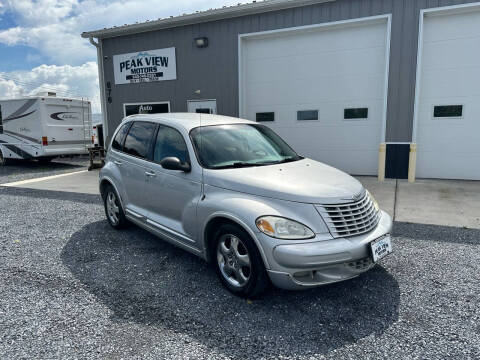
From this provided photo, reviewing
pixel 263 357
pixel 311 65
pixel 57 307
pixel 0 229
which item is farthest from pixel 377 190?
pixel 0 229

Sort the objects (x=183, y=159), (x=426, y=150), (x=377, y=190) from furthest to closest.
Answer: (x=426, y=150), (x=377, y=190), (x=183, y=159)

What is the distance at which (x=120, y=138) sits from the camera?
4.99m

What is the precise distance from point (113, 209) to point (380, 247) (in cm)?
372

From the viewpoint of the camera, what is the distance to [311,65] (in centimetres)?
941

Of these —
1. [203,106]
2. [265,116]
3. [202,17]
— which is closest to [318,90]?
[265,116]

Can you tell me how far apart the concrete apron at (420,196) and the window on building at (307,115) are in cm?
205

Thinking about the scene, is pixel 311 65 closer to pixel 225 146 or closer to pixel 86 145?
pixel 225 146

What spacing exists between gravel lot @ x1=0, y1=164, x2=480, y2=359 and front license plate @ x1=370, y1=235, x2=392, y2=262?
1.36ft

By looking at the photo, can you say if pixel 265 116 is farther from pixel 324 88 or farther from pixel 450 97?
pixel 450 97

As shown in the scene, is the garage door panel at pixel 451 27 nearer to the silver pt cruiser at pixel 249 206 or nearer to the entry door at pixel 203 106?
the entry door at pixel 203 106

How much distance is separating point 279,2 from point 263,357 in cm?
868

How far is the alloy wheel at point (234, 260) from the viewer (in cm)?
307

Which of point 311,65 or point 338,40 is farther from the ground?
Answer: point 338,40

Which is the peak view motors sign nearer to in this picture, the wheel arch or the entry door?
the entry door
